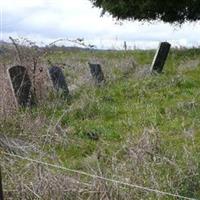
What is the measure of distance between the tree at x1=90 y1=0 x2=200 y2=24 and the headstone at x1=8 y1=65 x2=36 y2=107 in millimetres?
10221

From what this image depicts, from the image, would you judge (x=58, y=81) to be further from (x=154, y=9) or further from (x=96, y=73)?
(x=154, y=9)

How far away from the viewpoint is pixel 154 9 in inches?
786

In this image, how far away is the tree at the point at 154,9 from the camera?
19.7 m

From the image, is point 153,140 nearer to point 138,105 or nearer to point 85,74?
point 138,105

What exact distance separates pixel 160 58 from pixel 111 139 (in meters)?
7.49

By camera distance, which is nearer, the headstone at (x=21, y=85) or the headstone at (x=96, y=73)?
the headstone at (x=21, y=85)

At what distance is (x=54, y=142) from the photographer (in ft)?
24.5

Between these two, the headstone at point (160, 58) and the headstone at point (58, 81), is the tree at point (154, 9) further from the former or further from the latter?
the headstone at point (58, 81)

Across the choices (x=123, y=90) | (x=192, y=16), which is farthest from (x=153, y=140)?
(x=192, y=16)

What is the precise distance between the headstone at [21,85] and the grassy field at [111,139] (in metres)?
0.28

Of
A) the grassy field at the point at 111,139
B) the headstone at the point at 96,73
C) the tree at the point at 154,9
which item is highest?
the tree at the point at 154,9

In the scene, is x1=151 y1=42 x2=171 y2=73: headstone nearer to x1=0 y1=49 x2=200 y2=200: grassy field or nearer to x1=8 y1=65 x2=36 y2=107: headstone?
x1=0 y1=49 x2=200 y2=200: grassy field

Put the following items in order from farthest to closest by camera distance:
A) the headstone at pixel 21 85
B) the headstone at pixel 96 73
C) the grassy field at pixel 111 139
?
1. the headstone at pixel 96 73
2. the headstone at pixel 21 85
3. the grassy field at pixel 111 139

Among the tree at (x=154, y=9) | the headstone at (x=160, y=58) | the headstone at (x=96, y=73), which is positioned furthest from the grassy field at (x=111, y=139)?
the tree at (x=154, y=9)
